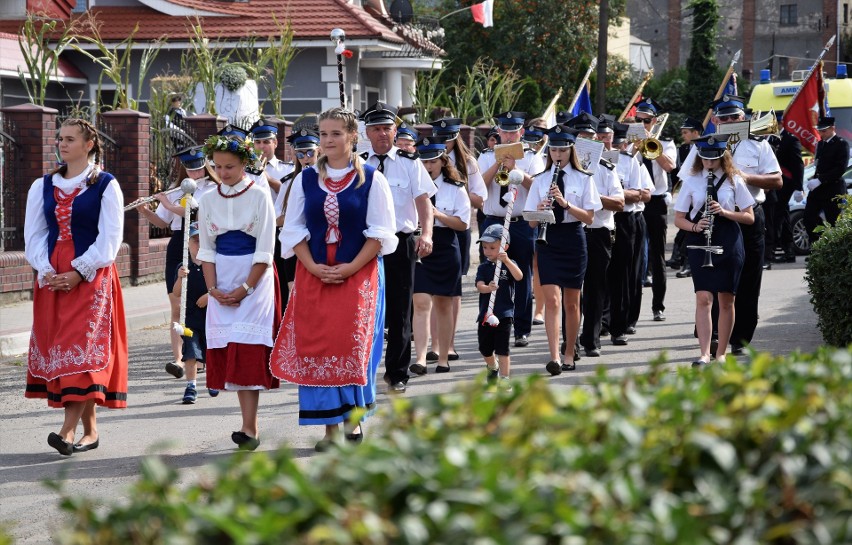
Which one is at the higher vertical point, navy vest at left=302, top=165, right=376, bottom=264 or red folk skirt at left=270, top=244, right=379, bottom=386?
navy vest at left=302, top=165, right=376, bottom=264

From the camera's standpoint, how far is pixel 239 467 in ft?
9.73

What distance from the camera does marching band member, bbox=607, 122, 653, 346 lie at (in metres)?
12.5

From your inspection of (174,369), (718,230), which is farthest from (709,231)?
(174,369)

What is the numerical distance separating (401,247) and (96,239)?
8.73ft

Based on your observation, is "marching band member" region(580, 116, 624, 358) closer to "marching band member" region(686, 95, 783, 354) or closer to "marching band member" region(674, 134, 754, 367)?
"marching band member" region(686, 95, 783, 354)

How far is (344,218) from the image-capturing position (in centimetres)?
763

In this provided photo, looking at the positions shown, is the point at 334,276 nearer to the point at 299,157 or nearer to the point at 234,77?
the point at 299,157

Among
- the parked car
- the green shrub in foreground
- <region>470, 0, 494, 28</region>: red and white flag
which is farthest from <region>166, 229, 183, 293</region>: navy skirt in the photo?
<region>470, 0, 494, 28</region>: red and white flag

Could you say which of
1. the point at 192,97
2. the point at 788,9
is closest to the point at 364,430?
the point at 192,97

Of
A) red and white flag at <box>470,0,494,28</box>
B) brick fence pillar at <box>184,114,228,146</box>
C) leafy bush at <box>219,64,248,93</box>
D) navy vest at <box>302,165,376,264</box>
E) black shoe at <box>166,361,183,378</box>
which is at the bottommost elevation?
black shoe at <box>166,361,183,378</box>

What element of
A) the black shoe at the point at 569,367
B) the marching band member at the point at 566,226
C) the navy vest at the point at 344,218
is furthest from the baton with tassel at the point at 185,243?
the black shoe at the point at 569,367

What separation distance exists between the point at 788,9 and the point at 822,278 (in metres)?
63.4

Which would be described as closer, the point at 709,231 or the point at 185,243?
the point at 185,243

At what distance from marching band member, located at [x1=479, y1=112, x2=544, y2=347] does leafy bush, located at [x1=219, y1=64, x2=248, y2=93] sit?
13.5 metres
